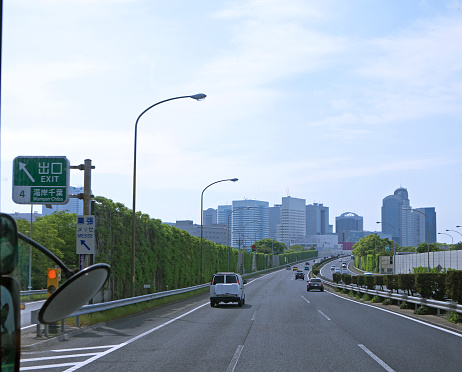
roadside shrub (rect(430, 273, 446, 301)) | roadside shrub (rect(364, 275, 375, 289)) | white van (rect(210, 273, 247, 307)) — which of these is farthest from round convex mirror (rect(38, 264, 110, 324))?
roadside shrub (rect(364, 275, 375, 289))

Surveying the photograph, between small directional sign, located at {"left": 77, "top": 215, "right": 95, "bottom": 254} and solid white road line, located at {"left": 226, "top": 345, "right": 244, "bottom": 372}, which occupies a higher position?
small directional sign, located at {"left": 77, "top": 215, "right": 95, "bottom": 254}

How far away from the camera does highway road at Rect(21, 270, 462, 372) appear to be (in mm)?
11000

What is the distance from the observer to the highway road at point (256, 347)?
11.0 metres

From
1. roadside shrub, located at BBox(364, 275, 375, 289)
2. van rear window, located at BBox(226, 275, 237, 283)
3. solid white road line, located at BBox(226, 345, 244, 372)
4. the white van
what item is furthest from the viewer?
roadside shrub, located at BBox(364, 275, 375, 289)

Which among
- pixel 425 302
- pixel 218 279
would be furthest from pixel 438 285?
pixel 218 279

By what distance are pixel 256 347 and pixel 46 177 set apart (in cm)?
898

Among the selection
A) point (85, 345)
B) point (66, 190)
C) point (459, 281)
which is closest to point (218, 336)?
point (85, 345)

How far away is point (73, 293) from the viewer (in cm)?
283

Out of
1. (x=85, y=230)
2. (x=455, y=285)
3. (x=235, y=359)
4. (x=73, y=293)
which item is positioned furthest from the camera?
(x=455, y=285)

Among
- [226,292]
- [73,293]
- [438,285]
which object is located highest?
[73,293]

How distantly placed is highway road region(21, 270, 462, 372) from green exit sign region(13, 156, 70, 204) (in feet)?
14.9

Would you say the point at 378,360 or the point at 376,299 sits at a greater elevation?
the point at 378,360

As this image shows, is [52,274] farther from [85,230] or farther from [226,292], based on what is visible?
[226,292]

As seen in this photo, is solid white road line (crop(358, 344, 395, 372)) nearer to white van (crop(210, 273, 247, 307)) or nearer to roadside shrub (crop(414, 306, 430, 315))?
roadside shrub (crop(414, 306, 430, 315))
